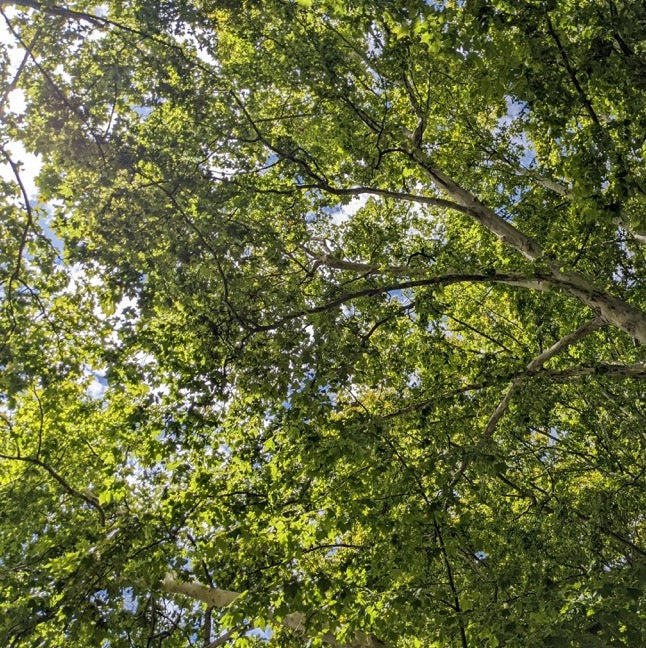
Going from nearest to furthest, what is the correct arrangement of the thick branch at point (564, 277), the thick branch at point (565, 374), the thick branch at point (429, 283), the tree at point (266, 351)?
the tree at point (266, 351), the thick branch at point (564, 277), the thick branch at point (429, 283), the thick branch at point (565, 374)

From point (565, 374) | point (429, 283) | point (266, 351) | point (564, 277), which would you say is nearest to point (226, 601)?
point (266, 351)

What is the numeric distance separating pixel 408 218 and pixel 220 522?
8.11 metres

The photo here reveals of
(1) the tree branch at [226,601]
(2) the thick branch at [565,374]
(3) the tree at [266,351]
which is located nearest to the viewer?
(3) the tree at [266,351]

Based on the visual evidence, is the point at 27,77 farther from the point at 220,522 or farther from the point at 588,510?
the point at 588,510

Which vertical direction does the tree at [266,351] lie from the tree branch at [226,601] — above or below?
above

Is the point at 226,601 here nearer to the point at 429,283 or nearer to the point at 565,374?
the point at 429,283

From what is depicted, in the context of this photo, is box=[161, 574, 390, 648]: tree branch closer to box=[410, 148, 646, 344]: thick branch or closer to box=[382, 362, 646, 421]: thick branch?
box=[382, 362, 646, 421]: thick branch

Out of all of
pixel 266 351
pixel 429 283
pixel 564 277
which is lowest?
pixel 266 351

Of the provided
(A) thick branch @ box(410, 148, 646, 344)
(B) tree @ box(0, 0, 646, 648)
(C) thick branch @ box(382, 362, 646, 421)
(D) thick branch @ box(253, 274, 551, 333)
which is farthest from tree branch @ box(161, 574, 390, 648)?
(A) thick branch @ box(410, 148, 646, 344)

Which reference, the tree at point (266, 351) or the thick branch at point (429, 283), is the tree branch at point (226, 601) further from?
the thick branch at point (429, 283)

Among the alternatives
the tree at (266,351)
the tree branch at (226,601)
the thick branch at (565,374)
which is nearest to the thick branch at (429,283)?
the tree at (266,351)

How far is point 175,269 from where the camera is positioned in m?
5.85

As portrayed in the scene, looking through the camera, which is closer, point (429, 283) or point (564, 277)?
point (564, 277)

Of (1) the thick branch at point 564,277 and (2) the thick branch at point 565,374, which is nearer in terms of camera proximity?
(1) the thick branch at point 564,277
